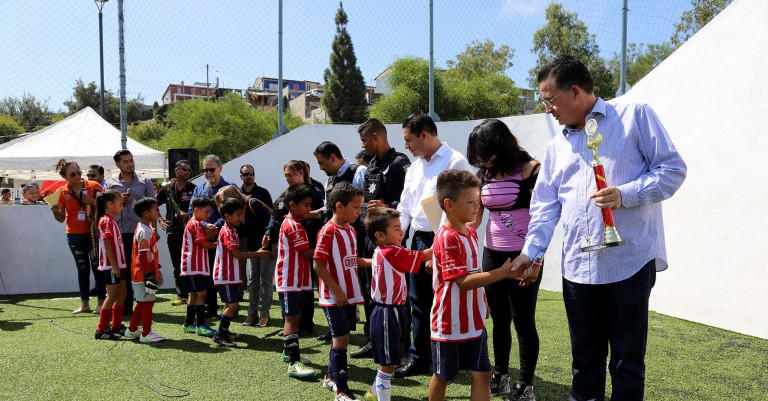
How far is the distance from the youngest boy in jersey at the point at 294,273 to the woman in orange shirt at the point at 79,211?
3.36m

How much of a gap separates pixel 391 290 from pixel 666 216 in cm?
381

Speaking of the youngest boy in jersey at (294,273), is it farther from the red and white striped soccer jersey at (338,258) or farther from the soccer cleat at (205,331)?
the soccer cleat at (205,331)

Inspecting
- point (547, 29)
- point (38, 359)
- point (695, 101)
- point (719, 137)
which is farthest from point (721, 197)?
point (547, 29)

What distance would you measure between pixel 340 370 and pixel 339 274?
59 centimetres

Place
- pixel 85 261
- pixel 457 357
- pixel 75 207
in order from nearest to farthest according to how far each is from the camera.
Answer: pixel 457 357 → pixel 75 207 → pixel 85 261

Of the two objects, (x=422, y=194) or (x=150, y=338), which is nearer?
(x=422, y=194)

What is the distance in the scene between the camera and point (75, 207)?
665 centimetres

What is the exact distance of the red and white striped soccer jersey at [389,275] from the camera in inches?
130

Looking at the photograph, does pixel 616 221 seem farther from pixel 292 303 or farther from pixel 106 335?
pixel 106 335

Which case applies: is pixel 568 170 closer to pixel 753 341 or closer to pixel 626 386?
pixel 626 386

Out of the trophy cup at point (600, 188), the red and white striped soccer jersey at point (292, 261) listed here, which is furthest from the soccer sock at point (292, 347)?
the trophy cup at point (600, 188)

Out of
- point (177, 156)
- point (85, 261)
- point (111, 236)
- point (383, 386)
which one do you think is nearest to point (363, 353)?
point (383, 386)

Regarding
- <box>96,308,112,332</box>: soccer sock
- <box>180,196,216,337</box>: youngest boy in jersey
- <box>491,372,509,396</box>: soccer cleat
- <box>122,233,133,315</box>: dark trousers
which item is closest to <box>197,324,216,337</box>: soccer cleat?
<box>180,196,216,337</box>: youngest boy in jersey

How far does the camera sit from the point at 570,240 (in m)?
2.43
